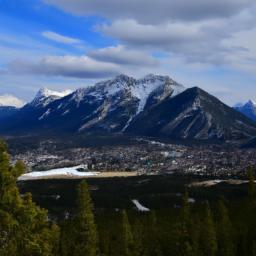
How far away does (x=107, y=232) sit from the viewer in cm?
12794

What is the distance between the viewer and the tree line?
36875mm

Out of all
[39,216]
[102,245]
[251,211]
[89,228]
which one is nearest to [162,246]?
[102,245]

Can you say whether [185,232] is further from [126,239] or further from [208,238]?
[126,239]

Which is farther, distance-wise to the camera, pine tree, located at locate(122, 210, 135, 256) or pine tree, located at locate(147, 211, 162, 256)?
pine tree, located at locate(147, 211, 162, 256)

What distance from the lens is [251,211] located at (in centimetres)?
9438

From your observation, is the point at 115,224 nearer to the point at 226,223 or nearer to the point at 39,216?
the point at 226,223

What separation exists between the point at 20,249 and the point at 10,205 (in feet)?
11.6

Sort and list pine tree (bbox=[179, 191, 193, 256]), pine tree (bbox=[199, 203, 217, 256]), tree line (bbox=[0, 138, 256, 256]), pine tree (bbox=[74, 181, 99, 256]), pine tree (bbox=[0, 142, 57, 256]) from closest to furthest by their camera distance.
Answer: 1. pine tree (bbox=[0, 142, 57, 256])
2. tree line (bbox=[0, 138, 256, 256])
3. pine tree (bbox=[74, 181, 99, 256])
4. pine tree (bbox=[179, 191, 193, 256])
5. pine tree (bbox=[199, 203, 217, 256])

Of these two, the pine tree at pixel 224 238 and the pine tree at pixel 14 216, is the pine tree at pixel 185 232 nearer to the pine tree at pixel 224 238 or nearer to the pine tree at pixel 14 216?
the pine tree at pixel 224 238

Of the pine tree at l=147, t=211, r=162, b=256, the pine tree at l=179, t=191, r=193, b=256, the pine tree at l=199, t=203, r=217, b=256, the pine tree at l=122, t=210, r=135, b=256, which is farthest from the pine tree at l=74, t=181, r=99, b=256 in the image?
the pine tree at l=147, t=211, r=162, b=256

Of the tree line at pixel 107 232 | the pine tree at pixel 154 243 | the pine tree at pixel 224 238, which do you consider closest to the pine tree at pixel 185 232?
the tree line at pixel 107 232

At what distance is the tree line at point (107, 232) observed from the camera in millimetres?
36875

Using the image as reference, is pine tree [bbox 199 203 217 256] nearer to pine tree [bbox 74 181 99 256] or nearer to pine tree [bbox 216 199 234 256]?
pine tree [bbox 216 199 234 256]

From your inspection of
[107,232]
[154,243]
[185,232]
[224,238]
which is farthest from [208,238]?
[107,232]
